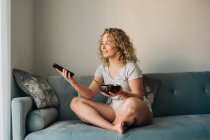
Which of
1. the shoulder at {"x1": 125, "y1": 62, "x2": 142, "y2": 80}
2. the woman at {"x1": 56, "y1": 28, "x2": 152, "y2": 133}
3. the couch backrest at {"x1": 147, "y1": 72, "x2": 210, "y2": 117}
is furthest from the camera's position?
the couch backrest at {"x1": 147, "y1": 72, "x2": 210, "y2": 117}

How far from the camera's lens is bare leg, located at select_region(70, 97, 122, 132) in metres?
2.21

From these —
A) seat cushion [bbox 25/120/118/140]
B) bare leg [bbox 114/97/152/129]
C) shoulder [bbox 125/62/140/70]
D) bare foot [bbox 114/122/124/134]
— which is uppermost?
shoulder [bbox 125/62/140/70]

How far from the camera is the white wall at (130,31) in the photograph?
10.4 feet

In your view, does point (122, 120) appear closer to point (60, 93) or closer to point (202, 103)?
point (60, 93)

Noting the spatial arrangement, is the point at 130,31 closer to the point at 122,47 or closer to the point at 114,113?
the point at 122,47

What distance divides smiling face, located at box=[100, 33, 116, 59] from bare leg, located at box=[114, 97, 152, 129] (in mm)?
516

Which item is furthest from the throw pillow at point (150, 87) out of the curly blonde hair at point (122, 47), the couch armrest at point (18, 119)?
the couch armrest at point (18, 119)

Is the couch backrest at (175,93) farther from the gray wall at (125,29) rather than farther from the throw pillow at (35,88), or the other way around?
the gray wall at (125,29)

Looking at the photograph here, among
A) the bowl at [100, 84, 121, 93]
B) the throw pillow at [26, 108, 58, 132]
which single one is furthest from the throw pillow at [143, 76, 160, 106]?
the throw pillow at [26, 108, 58, 132]

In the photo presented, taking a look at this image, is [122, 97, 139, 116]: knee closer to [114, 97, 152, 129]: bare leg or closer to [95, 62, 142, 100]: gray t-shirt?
[114, 97, 152, 129]: bare leg

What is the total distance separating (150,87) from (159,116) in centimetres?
27

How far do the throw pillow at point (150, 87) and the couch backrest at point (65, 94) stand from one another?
366 mm

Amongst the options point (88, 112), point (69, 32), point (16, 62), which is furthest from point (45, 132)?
point (69, 32)

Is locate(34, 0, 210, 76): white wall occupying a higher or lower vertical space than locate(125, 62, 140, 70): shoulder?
higher
